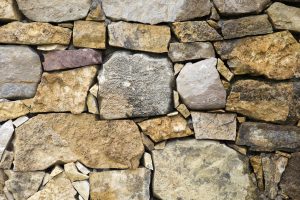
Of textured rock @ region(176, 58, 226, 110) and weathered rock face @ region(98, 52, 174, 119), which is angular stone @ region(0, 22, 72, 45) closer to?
weathered rock face @ region(98, 52, 174, 119)

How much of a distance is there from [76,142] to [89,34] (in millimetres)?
568

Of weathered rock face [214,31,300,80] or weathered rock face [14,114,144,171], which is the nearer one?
weathered rock face [214,31,300,80]

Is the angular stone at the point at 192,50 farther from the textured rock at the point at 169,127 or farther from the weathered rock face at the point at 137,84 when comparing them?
the textured rock at the point at 169,127

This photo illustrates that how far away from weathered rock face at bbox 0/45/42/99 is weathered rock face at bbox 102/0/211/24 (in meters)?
0.48

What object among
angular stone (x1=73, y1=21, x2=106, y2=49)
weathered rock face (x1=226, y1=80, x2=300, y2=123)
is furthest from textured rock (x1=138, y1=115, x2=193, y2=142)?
angular stone (x1=73, y1=21, x2=106, y2=49)

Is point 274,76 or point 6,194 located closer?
point 274,76

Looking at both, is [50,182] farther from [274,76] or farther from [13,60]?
[274,76]

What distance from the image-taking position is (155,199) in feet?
6.06

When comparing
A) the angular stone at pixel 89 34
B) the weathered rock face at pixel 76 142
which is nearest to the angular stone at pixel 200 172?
the weathered rock face at pixel 76 142

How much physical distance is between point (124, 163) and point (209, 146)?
452 mm

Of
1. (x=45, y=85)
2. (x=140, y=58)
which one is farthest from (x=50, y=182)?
(x=140, y=58)

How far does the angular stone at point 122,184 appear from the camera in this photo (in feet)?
5.96

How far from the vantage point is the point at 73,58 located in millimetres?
1791

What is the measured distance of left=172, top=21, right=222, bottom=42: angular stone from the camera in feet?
5.74
